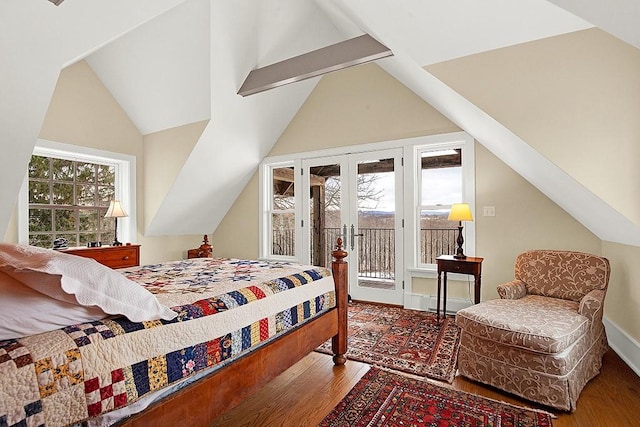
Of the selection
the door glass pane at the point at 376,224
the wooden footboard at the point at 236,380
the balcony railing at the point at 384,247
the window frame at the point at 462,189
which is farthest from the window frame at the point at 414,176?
the wooden footboard at the point at 236,380

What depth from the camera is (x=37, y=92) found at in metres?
2.56

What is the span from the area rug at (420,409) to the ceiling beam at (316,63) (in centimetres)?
275

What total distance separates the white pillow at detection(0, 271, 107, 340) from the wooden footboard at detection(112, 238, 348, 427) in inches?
15.6

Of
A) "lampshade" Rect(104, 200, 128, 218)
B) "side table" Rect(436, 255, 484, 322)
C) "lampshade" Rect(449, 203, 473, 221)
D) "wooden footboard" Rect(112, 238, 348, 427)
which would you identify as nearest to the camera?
"wooden footboard" Rect(112, 238, 348, 427)

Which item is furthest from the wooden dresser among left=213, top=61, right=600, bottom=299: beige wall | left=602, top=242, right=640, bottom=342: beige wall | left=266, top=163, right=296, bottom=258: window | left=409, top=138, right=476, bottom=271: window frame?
left=602, top=242, right=640, bottom=342: beige wall

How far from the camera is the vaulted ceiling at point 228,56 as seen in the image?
2131 mm

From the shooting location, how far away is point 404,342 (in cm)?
292

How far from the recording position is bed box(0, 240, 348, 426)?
3.19 ft

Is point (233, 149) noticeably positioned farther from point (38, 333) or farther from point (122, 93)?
point (38, 333)

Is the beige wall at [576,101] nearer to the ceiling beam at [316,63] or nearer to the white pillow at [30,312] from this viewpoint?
the ceiling beam at [316,63]

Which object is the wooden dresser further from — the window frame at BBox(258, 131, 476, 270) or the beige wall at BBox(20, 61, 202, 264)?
the window frame at BBox(258, 131, 476, 270)

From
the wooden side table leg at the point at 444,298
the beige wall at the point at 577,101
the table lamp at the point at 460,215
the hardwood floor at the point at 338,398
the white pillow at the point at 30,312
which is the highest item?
the beige wall at the point at 577,101

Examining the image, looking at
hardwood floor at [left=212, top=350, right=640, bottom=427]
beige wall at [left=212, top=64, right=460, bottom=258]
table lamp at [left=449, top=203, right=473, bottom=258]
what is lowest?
hardwood floor at [left=212, top=350, right=640, bottom=427]

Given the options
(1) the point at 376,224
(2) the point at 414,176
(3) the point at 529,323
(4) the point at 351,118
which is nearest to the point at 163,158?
(4) the point at 351,118
